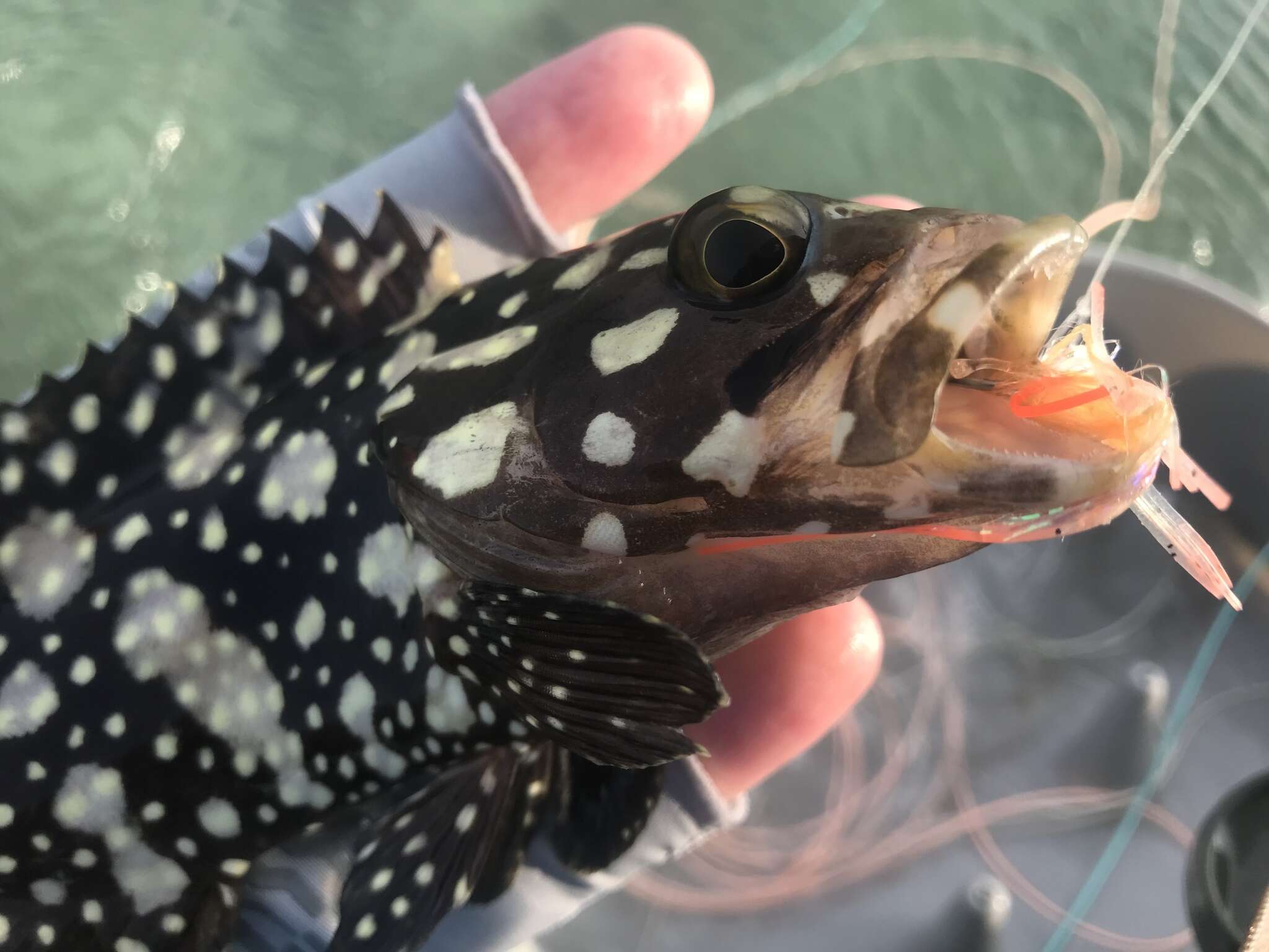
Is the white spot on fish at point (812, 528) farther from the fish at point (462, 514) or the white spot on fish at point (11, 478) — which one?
the white spot on fish at point (11, 478)

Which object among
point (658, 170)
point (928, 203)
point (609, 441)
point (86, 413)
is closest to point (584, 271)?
point (609, 441)

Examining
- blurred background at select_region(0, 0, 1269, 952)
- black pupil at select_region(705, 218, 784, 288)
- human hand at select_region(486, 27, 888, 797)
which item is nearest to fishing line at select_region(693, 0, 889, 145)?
blurred background at select_region(0, 0, 1269, 952)

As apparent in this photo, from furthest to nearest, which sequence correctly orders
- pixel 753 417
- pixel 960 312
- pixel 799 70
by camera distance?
pixel 799 70
pixel 753 417
pixel 960 312

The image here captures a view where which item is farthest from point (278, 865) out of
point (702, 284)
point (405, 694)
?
point (702, 284)

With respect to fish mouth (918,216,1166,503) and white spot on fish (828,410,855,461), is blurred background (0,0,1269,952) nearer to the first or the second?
fish mouth (918,216,1166,503)

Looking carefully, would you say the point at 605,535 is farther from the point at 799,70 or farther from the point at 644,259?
the point at 799,70

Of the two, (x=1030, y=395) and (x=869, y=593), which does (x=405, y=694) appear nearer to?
(x=1030, y=395)

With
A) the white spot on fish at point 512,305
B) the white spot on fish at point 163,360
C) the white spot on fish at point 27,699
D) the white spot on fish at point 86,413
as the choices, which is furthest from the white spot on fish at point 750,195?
the white spot on fish at point 27,699
